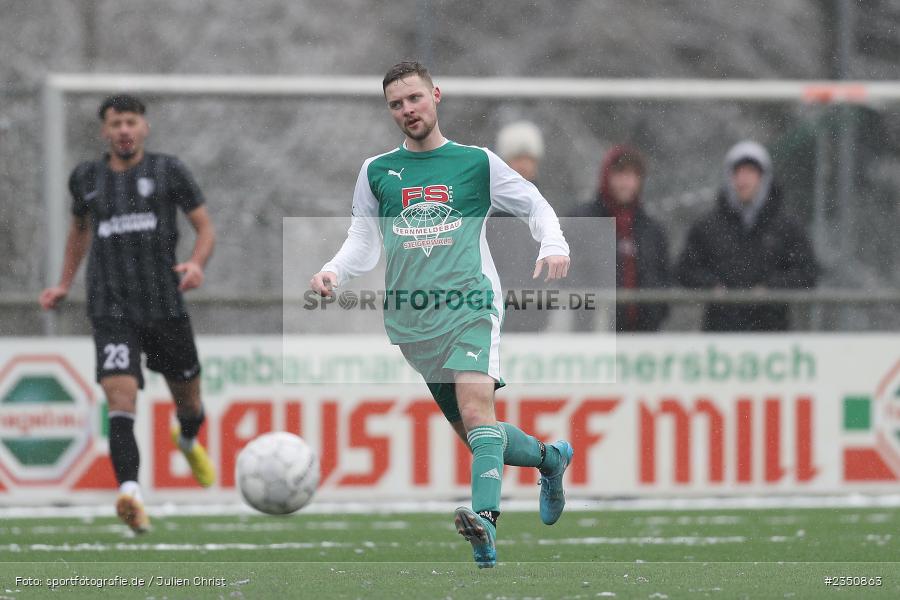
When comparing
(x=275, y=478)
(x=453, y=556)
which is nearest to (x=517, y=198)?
(x=453, y=556)

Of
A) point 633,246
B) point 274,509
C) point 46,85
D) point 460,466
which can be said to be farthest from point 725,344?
point 46,85

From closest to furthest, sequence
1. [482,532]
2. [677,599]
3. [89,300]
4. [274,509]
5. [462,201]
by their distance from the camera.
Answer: [677,599] → [482,532] → [462,201] → [274,509] → [89,300]

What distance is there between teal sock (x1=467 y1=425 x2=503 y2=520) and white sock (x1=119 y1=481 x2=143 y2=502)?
7.00 feet

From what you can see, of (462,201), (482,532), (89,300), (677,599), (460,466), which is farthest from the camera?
(460,466)

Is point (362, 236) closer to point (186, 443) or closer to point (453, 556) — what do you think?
point (453, 556)

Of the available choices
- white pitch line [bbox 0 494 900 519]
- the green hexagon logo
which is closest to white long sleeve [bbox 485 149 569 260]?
white pitch line [bbox 0 494 900 519]

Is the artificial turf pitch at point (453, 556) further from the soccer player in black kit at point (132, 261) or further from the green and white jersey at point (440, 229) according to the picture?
the green and white jersey at point (440, 229)

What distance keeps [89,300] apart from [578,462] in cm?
327

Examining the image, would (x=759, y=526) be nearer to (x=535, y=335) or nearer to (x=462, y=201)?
(x=535, y=335)

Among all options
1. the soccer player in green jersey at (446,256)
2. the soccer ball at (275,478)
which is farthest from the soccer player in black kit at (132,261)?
the soccer player in green jersey at (446,256)

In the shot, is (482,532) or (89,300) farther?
(89,300)

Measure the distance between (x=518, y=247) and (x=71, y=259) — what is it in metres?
2.86

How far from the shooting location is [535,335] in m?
10.3

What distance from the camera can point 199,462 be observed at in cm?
902
